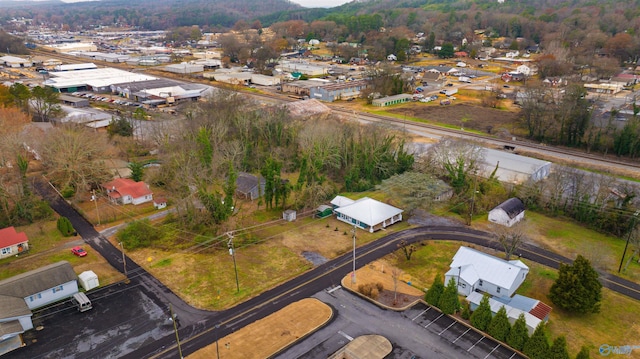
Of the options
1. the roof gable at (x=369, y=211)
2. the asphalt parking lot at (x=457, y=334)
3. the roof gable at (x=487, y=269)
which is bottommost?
the asphalt parking lot at (x=457, y=334)

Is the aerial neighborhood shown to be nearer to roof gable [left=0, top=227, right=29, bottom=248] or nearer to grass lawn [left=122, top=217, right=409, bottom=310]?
grass lawn [left=122, top=217, right=409, bottom=310]

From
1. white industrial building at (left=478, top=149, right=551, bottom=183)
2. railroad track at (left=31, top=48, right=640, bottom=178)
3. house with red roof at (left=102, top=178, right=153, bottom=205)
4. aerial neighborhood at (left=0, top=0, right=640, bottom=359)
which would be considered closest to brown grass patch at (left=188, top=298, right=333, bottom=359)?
aerial neighborhood at (left=0, top=0, right=640, bottom=359)

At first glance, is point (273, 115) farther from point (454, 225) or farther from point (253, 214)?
point (454, 225)

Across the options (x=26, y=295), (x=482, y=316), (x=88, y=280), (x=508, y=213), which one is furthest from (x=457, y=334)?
(x=26, y=295)

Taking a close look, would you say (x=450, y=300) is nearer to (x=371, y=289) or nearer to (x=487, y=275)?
(x=487, y=275)

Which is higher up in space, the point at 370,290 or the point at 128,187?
the point at 128,187

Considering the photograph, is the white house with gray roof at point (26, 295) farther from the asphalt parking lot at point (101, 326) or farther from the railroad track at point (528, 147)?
the railroad track at point (528, 147)

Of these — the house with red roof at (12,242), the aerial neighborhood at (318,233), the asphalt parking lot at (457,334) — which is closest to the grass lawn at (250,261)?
the aerial neighborhood at (318,233)
